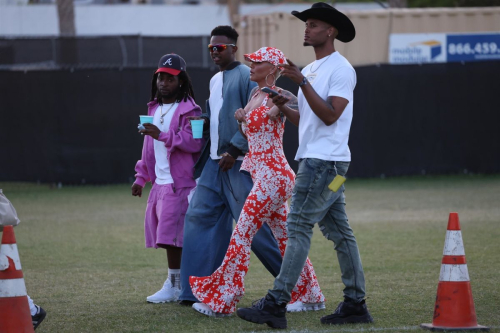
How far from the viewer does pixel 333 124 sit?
557 cm

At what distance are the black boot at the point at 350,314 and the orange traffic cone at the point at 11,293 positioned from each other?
2.08 m

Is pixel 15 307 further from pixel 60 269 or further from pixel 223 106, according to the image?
pixel 60 269

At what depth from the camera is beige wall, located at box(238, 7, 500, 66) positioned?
65.8ft

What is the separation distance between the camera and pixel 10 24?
26.7 m

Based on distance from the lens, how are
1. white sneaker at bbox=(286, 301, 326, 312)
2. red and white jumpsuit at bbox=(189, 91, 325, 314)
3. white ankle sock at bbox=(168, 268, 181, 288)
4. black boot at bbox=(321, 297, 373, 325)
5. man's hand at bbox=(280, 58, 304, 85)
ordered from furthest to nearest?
white ankle sock at bbox=(168, 268, 181, 288)
white sneaker at bbox=(286, 301, 326, 312)
red and white jumpsuit at bbox=(189, 91, 325, 314)
black boot at bbox=(321, 297, 373, 325)
man's hand at bbox=(280, 58, 304, 85)

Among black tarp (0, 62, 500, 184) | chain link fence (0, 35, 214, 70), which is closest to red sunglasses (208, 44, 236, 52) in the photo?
black tarp (0, 62, 500, 184)

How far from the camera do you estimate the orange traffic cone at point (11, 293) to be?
16.8ft

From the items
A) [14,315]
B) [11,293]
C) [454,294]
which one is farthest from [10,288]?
[454,294]

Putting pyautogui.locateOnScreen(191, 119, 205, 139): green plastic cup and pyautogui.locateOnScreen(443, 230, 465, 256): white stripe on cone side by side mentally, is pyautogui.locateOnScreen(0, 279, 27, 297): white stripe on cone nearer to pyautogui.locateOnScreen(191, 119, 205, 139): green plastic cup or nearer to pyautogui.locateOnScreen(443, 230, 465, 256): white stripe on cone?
pyautogui.locateOnScreen(191, 119, 205, 139): green plastic cup

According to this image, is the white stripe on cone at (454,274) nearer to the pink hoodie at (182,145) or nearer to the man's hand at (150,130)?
the pink hoodie at (182,145)

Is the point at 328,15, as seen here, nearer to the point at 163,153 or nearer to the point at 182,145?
the point at 182,145

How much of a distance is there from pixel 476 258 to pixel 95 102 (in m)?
10.5

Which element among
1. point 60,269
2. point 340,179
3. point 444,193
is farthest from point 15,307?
point 444,193

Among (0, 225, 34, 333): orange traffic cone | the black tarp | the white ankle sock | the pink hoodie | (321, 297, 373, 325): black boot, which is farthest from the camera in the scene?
the black tarp
